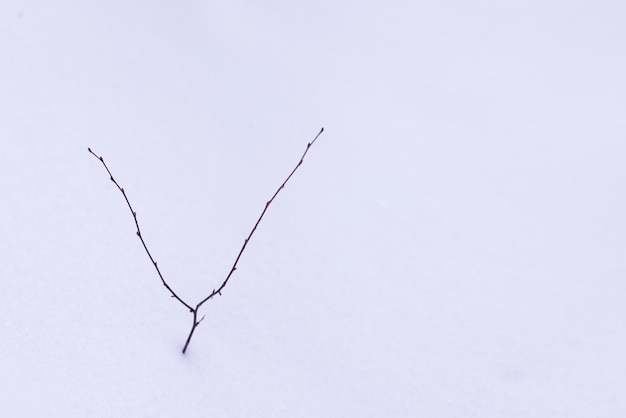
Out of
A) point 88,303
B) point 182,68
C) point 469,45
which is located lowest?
point 88,303

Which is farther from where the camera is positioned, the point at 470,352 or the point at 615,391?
the point at 470,352

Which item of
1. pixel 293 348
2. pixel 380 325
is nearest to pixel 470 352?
pixel 380 325

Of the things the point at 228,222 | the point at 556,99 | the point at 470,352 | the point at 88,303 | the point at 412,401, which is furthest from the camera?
the point at 556,99

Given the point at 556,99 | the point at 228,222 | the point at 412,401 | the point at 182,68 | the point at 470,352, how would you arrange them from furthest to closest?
the point at 556,99, the point at 182,68, the point at 228,222, the point at 470,352, the point at 412,401

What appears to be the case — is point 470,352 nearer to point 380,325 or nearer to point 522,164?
point 380,325

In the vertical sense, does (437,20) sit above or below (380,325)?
above

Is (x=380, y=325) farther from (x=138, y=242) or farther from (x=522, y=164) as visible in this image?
(x=522, y=164)

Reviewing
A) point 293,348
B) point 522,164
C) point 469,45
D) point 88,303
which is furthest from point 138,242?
point 469,45
